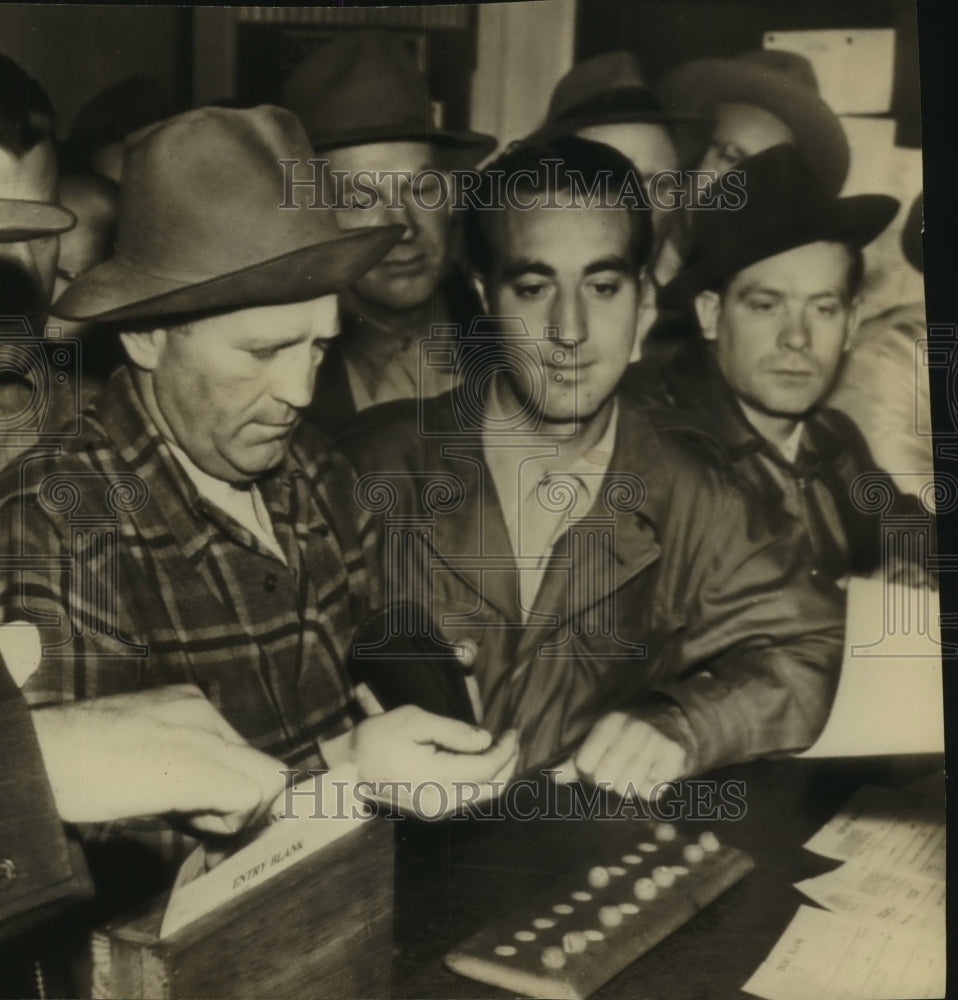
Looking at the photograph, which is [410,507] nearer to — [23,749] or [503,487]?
[503,487]

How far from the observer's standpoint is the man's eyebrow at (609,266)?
2473mm

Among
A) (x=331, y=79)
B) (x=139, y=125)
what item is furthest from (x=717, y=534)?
(x=139, y=125)

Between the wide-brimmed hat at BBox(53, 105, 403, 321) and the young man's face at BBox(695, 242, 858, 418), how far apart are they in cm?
83

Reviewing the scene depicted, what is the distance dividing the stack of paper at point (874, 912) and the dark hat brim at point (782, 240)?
112cm

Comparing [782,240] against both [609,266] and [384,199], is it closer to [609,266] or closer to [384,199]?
[609,266]

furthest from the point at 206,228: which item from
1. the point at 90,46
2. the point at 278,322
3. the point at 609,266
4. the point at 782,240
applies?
the point at 782,240

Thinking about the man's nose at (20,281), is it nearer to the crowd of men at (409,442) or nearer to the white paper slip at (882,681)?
the crowd of men at (409,442)

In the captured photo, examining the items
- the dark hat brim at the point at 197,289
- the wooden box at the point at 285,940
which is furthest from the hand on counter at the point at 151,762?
the dark hat brim at the point at 197,289

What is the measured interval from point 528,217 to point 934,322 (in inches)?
36.0

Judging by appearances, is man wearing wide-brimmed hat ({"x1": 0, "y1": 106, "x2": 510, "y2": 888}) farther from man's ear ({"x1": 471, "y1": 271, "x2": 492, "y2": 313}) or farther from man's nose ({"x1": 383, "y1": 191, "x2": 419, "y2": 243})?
man's ear ({"x1": 471, "y1": 271, "x2": 492, "y2": 313})

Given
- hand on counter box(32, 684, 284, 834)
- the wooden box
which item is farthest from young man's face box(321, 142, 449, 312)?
the wooden box

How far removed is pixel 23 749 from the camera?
7.46 ft

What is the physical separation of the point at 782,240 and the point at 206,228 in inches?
45.6

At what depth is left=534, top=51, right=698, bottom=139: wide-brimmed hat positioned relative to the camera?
246cm
